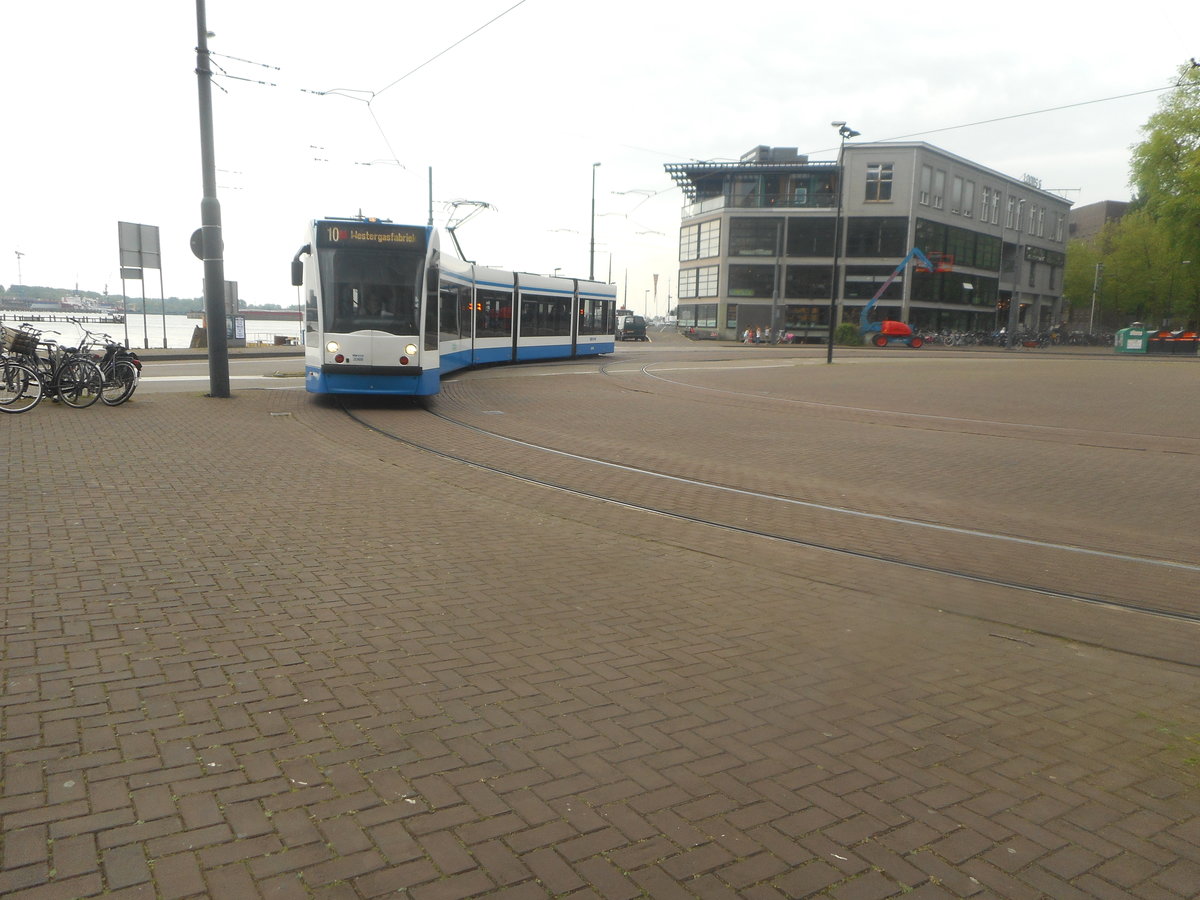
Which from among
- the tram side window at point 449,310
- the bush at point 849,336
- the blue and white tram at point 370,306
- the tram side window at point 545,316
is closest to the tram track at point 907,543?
the blue and white tram at point 370,306

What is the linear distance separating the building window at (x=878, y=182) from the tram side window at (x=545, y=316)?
39622 millimetres

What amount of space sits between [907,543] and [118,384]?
484 inches

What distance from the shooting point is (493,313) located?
25.9 m

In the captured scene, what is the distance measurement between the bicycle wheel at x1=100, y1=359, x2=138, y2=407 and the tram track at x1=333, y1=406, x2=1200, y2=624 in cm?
691

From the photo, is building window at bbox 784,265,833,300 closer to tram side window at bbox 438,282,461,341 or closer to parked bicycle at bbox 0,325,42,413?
tram side window at bbox 438,282,461,341

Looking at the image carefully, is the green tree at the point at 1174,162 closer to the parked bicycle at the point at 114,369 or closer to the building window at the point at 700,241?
the building window at the point at 700,241

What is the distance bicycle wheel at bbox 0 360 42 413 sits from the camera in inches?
496

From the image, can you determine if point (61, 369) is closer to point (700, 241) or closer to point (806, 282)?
point (806, 282)

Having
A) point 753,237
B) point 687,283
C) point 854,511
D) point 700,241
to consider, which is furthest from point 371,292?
point 687,283

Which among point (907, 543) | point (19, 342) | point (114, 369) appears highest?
point (19, 342)

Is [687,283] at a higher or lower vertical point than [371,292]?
higher

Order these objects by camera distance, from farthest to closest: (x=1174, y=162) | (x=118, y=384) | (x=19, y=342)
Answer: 1. (x=1174, y=162)
2. (x=118, y=384)
3. (x=19, y=342)

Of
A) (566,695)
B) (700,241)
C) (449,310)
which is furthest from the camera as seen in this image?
(700,241)

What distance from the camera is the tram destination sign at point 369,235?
1448 cm
